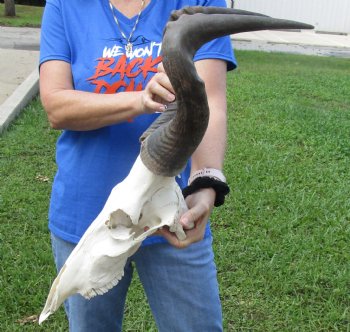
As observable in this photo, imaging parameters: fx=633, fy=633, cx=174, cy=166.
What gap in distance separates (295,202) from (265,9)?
20557 millimetres

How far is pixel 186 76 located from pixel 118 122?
486mm

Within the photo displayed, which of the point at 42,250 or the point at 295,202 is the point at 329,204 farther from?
the point at 42,250

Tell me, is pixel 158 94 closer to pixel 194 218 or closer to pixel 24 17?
pixel 194 218

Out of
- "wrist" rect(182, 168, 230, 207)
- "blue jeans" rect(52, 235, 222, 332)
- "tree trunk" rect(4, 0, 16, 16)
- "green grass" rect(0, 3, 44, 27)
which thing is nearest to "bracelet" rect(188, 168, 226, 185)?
"wrist" rect(182, 168, 230, 207)

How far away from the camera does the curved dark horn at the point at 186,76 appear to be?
1.32 m

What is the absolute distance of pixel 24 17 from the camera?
69.7 ft

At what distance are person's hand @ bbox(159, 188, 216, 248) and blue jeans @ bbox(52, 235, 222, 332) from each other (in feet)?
0.67

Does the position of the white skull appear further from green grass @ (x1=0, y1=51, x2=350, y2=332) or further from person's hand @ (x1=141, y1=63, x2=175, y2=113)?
green grass @ (x1=0, y1=51, x2=350, y2=332)

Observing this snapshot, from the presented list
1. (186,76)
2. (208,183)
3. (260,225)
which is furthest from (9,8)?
(186,76)

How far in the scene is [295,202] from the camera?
4875 millimetres

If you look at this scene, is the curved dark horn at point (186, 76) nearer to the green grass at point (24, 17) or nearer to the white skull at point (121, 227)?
the white skull at point (121, 227)

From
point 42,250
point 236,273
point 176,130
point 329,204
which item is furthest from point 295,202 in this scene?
point 176,130

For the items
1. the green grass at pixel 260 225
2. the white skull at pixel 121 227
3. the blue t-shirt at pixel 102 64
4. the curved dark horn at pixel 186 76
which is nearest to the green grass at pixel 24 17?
the green grass at pixel 260 225

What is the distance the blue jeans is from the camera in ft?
6.36
